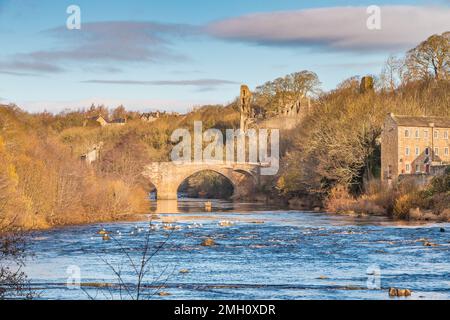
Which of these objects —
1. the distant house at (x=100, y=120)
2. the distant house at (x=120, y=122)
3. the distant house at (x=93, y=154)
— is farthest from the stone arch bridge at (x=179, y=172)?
the distant house at (x=100, y=120)

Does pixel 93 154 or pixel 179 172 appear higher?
pixel 93 154

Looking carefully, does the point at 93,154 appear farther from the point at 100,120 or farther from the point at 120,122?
the point at 100,120

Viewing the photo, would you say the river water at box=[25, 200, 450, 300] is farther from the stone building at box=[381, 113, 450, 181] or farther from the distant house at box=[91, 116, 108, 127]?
the distant house at box=[91, 116, 108, 127]

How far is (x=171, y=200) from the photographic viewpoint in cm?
6681

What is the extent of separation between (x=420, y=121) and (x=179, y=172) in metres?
21.4

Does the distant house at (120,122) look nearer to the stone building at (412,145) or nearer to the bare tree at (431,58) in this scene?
the bare tree at (431,58)

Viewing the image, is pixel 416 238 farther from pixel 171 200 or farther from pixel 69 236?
pixel 171 200

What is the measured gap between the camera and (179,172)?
65188 mm

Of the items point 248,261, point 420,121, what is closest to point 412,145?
point 420,121

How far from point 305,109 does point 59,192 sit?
3749 centimetres

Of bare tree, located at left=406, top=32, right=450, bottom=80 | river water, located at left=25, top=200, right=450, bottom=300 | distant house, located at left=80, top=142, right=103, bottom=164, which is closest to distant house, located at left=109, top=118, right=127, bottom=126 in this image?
distant house, located at left=80, top=142, right=103, bottom=164

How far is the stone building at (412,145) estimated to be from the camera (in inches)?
1997
